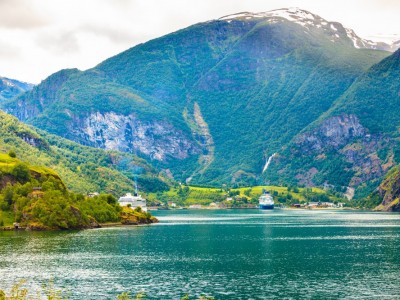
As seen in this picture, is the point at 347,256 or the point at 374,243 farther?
the point at 374,243

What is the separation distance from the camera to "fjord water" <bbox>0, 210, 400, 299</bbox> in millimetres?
88125

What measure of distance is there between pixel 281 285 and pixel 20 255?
173 feet

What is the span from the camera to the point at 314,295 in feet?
273

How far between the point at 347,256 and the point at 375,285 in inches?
1335

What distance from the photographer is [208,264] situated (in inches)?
4483

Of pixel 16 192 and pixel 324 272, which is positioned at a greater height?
pixel 16 192

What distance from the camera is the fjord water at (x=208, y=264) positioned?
88125 millimetres

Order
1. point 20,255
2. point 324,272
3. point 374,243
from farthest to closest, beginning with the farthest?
point 374,243 < point 20,255 < point 324,272

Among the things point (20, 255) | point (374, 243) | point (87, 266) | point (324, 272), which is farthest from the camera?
point (374, 243)

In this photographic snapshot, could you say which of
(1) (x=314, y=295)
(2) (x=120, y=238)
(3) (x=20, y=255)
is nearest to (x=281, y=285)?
(1) (x=314, y=295)

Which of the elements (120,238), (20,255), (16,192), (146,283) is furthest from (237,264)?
(16,192)

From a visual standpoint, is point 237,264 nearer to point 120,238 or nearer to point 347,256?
point 347,256

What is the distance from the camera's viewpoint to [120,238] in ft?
529

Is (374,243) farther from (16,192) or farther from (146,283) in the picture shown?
(16,192)
